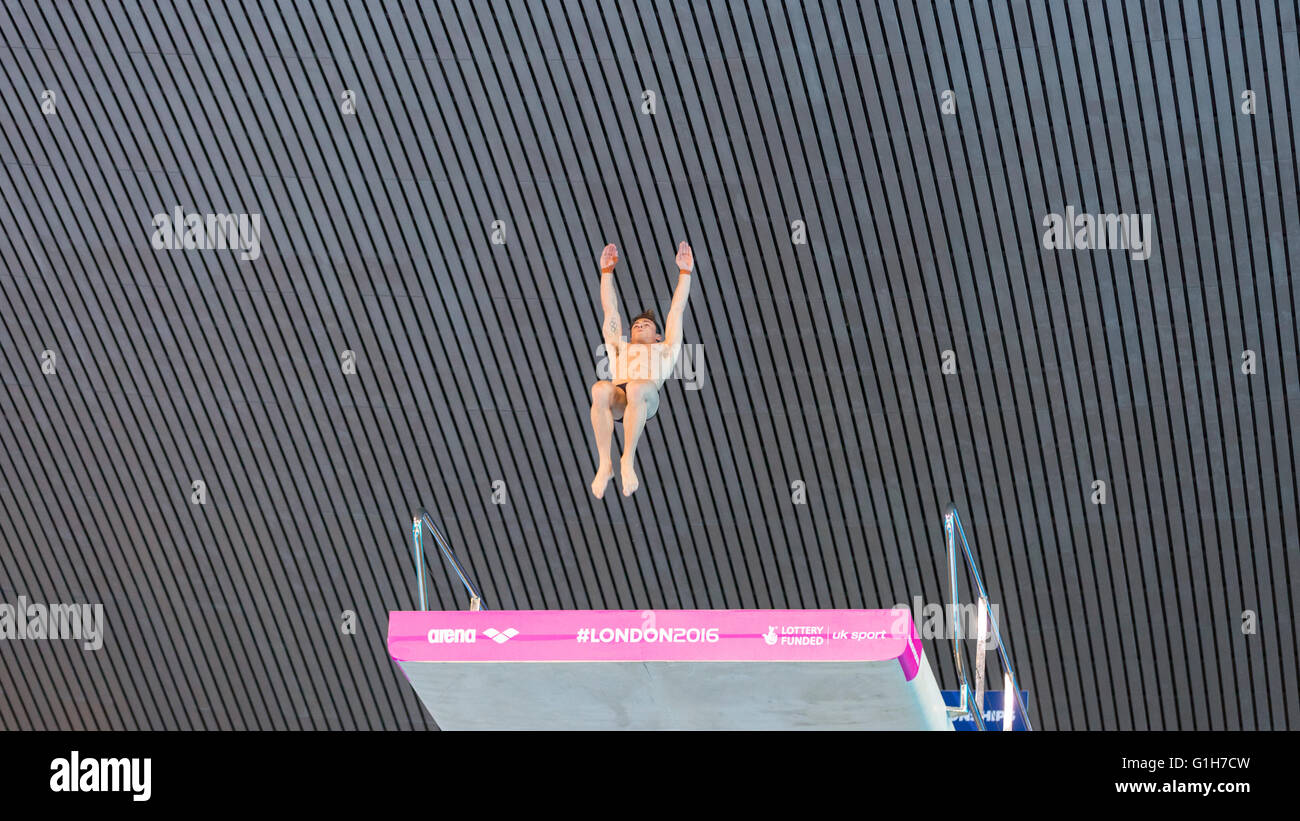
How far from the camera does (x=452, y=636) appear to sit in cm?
806

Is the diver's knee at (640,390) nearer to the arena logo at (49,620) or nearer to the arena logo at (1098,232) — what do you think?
the arena logo at (1098,232)

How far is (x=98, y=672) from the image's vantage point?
16234 mm

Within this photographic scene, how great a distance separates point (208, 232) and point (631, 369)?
5397mm

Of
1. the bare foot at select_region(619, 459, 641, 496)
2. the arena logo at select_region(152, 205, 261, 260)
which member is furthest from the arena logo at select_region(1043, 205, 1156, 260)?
the arena logo at select_region(152, 205, 261, 260)

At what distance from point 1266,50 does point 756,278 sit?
166 inches

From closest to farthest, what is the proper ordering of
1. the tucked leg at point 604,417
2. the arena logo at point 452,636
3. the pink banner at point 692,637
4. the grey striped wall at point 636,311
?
the pink banner at point 692,637
the arena logo at point 452,636
the tucked leg at point 604,417
the grey striped wall at point 636,311

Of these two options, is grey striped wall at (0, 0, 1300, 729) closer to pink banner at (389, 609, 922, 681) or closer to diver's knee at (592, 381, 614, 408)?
diver's knee at (592, 381, 614, 408)

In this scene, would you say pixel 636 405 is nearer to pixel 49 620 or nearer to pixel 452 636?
pixel 452 636

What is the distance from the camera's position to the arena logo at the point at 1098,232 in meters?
13.3

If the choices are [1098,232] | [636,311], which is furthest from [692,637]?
[1098,232]
